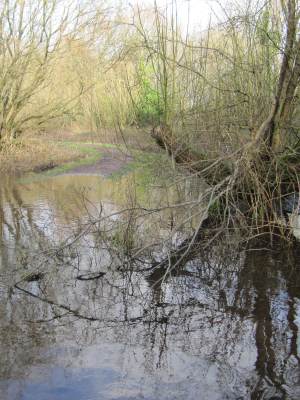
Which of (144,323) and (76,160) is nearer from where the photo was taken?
(144,323)

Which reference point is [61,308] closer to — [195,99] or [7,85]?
[195,99]

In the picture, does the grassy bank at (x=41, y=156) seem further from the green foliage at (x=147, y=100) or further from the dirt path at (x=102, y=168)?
the green foliage at (x=147, y=100)

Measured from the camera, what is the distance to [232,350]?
4.81 metres

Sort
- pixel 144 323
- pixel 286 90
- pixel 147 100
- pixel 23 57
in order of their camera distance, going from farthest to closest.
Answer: pixel 23 57, pixel 147 100, pixel 286 90, pixel 144 323

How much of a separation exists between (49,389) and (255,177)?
158 inches

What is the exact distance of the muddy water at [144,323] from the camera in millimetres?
4258

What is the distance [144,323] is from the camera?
17.6ft

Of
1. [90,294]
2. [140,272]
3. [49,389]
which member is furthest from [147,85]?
[49,389]

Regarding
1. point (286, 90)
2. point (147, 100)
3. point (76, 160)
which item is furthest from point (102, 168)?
point (286, 90)

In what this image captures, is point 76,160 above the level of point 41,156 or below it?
below

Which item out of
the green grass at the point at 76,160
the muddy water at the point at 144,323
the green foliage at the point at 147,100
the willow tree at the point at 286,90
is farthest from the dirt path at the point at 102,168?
the willow tree at the point at 286,90

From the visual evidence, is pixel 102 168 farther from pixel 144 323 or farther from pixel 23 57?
pixel 144 323

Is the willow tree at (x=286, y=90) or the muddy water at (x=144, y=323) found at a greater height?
the willow tree at (x=286, y=90)

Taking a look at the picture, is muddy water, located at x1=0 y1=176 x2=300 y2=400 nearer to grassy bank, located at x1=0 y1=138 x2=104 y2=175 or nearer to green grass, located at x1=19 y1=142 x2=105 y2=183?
green grass, located at x1=19 y1=142 x2=105 y2=183
